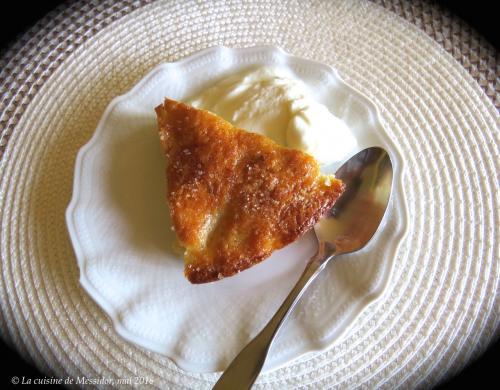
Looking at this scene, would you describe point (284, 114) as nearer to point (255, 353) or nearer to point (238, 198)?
point (238, 198)

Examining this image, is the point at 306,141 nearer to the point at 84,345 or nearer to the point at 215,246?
the point at 215,246

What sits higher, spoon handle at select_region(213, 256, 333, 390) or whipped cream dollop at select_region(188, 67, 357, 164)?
whipped cream dollop at select_region(188, 67, 357, 164)

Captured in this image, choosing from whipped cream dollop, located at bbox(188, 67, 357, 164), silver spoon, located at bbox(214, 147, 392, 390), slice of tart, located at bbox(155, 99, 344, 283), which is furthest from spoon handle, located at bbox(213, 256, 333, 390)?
whipped cream dollop, located at bbox(188, 67, 357, 164)

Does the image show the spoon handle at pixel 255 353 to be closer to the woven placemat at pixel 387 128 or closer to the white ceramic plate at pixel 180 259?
the white ceramic plate at pixel 180 259

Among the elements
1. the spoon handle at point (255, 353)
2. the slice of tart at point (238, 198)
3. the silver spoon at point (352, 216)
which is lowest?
the spoon handle at point (255, 353)

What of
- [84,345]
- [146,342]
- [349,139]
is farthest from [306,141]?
[84,345]

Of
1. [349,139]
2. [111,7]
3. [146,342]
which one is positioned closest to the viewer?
[146,342]

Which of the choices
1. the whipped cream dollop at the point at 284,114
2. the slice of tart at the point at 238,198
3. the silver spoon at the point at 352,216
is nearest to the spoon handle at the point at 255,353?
the silver spoon at the point at 352,216

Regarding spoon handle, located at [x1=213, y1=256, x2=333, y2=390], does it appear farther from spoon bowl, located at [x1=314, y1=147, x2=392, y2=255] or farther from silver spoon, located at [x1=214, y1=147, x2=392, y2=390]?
spoon bowl, located at [x1=314, y1=147, x2=392, y2=255]
